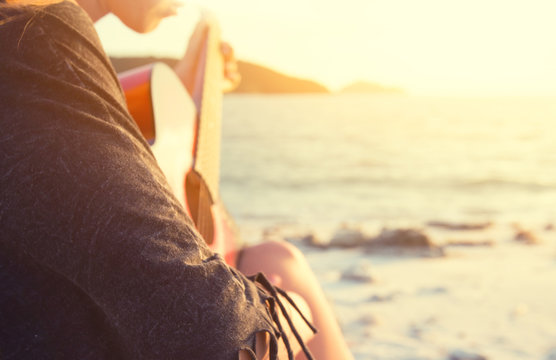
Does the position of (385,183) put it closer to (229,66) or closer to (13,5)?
(229,66)

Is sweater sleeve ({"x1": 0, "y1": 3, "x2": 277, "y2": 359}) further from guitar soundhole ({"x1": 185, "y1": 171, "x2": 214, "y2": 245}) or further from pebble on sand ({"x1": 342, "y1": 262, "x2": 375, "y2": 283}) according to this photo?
pebble on sand ({"x1": 342, "y1": 262, "x2": 375, "y2": 283})

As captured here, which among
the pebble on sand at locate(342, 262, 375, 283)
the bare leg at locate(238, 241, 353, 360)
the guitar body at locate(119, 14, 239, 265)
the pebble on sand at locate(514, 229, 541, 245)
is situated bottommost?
the pebble on sand at locate(342, 262, 375, 283)

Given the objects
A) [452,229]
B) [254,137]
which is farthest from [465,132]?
[452,229]

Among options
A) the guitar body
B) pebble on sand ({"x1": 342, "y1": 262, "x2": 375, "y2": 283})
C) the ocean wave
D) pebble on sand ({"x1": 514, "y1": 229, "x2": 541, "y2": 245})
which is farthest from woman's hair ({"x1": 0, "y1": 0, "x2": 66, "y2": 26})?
the ocean wave

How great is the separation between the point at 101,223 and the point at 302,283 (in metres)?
0.69

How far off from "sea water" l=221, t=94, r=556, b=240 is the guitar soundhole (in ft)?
16.9

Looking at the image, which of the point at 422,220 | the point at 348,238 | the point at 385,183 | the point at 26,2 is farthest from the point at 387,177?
the point at 26,2

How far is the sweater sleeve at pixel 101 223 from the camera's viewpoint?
61cm

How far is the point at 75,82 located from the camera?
671 mm

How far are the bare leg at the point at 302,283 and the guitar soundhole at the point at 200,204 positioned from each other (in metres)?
0.12

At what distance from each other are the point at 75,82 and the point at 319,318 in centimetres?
68

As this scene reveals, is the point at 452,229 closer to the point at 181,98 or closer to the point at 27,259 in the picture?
the point at 181,98

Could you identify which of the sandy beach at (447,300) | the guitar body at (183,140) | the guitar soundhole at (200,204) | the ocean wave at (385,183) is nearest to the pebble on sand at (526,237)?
the sandy beach at (447,300)

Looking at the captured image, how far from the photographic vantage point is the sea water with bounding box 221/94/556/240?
26.0 feet
